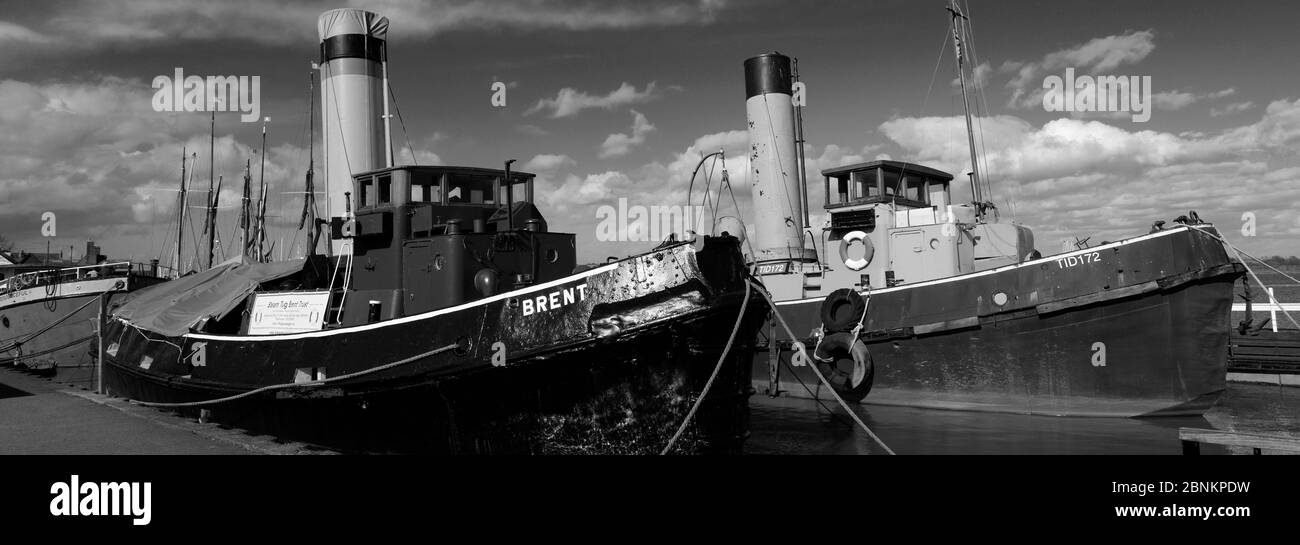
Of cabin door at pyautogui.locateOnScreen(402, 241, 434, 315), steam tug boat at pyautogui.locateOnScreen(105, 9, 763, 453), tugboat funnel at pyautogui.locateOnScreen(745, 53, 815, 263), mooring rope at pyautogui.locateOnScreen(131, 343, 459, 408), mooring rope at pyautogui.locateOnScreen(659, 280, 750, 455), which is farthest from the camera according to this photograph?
tugboat funnel at pyautogui.locateOnScreen(745, 53, 815, 263)

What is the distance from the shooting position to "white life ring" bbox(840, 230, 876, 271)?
1648 centimetres

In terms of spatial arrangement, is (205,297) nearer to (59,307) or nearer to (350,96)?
(350,96)

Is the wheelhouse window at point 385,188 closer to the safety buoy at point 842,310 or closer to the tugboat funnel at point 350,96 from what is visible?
the tugboat funnel at point 350,96

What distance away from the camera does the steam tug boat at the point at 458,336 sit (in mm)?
7715

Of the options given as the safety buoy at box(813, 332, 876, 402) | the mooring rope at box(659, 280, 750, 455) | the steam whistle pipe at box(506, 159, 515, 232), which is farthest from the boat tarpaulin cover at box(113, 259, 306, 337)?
the safety buoy at box(813, 332, 876, 402)

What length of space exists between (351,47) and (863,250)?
10.9m

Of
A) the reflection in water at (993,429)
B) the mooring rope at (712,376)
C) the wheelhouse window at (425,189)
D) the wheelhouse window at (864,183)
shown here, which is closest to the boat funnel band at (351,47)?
the wheelhouse window at (425,189)

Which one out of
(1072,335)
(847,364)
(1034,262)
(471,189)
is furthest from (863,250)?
(471,189)

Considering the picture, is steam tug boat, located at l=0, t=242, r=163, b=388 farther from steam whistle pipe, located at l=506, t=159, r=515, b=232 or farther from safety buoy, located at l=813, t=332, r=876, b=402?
safety buoy, located at l=813, t=332, r=876, b=402

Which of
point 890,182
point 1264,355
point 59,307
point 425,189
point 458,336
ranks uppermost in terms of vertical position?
point 890,182

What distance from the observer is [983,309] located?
14070 millimetres

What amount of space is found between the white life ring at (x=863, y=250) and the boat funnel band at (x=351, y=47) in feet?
33.5

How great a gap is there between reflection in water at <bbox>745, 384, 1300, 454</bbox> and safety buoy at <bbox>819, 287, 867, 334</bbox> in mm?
1549

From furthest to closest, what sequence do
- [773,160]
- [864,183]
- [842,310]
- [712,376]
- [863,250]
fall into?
1. [773,160]
2. [864,183]
3. [863,250]
4. [842,310]
5. [712,376]
